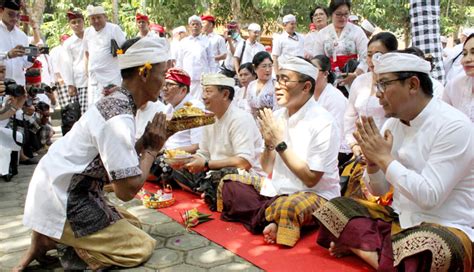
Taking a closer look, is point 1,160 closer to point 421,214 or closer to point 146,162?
point 146,162

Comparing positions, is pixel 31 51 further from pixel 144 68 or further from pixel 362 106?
pixel 362 106

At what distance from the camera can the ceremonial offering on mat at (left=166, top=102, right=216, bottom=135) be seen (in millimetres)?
3304

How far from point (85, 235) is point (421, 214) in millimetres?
2026

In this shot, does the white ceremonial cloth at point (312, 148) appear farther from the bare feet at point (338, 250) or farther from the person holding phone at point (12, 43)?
the person holding phone at point (12, 43)

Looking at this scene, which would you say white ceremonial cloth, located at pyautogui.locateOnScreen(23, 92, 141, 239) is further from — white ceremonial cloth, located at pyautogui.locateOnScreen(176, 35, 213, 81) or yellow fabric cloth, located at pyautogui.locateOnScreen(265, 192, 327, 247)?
white ceremonial cloth, located at pyautogui.locateOnScreen(176, 35, 213, 81)

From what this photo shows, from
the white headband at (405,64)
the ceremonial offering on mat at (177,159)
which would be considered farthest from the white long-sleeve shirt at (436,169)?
the ceremonial offering on mat at (177,159)

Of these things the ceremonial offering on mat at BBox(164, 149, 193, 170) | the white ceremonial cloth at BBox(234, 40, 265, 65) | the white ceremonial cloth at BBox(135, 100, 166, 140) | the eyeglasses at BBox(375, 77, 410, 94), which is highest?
the eyeglasses at BBox(375, 77, 410, 94)

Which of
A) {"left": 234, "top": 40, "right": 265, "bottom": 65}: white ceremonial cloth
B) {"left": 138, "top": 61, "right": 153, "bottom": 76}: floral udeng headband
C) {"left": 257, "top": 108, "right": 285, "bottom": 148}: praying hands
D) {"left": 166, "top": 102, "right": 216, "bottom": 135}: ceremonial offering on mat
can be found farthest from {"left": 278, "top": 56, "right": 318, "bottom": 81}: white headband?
{"left": 234, "top": 40, "right": 265, "bottom": 65}: white ceremonial cloth

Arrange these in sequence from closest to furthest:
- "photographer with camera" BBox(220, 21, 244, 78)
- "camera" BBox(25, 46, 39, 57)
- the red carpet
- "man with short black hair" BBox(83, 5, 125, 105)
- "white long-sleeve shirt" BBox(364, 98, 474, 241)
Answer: "white long-sleeve shirt" BBox(364, 98, 474, 241)
the red carpet
"camera" BBox(25, 46, 39, 57)
"man with short black hair" BBox(83, 5, 125, 105)
"photographer with camera" BBox(220, 21, 244, 78)

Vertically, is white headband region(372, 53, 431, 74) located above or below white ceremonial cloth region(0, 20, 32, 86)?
above

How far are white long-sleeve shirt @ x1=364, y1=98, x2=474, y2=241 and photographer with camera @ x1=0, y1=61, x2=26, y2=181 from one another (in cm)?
390

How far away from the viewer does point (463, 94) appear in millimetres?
3797

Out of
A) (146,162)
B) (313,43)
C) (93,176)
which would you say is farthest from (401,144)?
(313,43)

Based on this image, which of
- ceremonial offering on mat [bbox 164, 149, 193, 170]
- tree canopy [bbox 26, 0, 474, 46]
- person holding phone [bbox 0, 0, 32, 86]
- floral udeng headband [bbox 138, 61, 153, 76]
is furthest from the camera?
tree canopy [bbox 26, 0, 474, 46]
